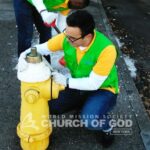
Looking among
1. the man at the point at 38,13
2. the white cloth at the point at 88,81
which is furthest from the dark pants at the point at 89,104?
the man at the point at 38,13

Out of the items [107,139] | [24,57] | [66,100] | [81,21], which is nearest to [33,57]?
[24,57]

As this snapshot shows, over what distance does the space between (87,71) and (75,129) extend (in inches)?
30.0

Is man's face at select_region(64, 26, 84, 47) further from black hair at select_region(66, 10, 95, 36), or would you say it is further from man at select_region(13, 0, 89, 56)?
man at select_region(13, 0, 89, 56)

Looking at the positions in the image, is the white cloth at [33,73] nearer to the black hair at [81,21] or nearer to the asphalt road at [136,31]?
the black hair at [81,21]

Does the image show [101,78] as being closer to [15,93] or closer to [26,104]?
[26,104]

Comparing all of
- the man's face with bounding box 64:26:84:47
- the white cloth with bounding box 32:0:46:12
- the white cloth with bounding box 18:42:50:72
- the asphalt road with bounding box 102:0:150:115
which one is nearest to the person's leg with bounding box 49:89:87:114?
the white cloth with bounding box 18:42:50:72

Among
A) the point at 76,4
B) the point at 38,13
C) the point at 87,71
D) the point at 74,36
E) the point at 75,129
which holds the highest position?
the point at 74,36

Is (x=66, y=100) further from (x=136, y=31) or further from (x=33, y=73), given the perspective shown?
(x=136, y=31)

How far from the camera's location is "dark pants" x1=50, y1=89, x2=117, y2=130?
11.7 feet

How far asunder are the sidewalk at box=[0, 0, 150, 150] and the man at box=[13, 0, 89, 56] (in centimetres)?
54

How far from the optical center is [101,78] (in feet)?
11.2

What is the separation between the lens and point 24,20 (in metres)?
4.48

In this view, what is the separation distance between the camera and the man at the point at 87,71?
3.32 m

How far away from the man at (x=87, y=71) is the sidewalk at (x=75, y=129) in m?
0.19
